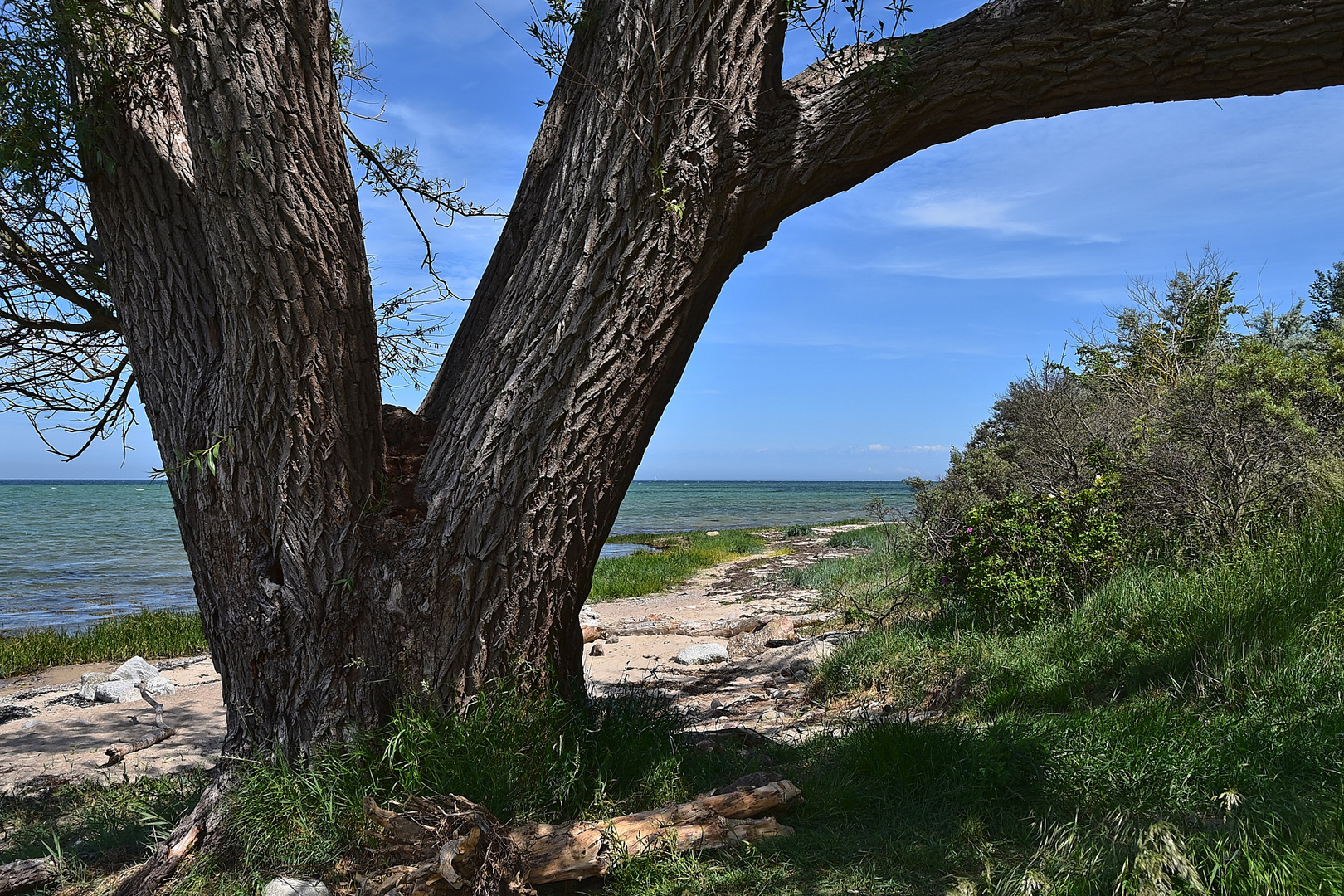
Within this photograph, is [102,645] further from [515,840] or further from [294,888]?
[515,840]

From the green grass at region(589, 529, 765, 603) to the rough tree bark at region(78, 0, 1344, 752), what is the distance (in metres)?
6.32

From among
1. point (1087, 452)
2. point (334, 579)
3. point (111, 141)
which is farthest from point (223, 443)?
point (1087, 452)

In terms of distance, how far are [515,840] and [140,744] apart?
187 inches

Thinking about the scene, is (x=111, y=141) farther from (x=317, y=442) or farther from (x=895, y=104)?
(x=895, y=104)

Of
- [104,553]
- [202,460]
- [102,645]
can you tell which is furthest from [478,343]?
[104,553]

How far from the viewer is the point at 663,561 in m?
20.5

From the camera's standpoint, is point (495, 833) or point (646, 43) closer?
point (495, 833)

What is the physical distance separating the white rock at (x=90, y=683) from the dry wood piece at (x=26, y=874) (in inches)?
236

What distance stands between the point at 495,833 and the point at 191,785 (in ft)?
8.10

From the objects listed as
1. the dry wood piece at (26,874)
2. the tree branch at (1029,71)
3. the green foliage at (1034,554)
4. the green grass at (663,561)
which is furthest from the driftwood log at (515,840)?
the green grass at (663,561)

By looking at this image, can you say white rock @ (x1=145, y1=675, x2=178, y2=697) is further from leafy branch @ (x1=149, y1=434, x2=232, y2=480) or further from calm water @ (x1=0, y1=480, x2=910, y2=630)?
leafy branch @ (x1=149, y1=434, x2=232, y2=480)

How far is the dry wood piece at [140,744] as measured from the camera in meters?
5.79

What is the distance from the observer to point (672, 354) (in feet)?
11.4

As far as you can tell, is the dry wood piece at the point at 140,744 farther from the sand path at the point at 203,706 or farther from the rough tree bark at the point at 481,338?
the rough tree bark at the point at 481,338
